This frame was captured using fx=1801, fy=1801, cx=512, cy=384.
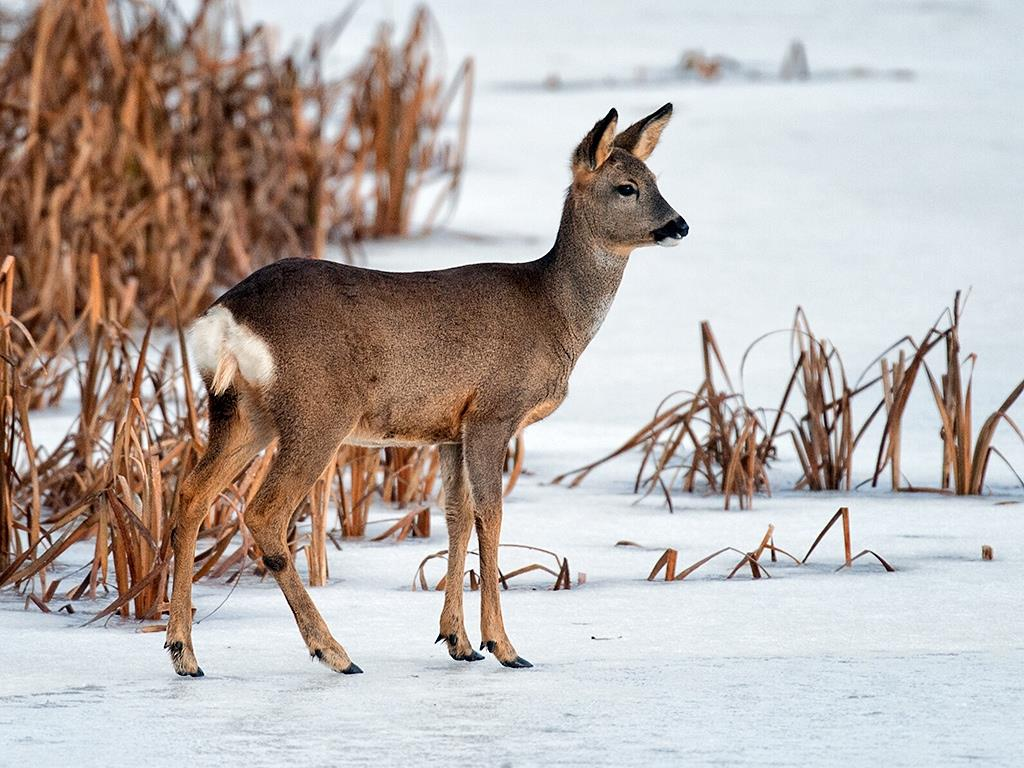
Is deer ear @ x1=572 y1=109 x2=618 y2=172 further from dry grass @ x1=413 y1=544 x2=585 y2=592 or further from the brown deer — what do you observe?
dry grass @ x1=413 y1=544 x2=585 y2=592

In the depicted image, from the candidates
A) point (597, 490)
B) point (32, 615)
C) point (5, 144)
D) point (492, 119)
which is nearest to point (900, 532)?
point (597, 490)

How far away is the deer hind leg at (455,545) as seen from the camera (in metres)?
4.58

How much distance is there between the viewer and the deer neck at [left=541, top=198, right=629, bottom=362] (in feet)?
16.2

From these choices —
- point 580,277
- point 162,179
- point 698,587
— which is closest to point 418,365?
point 580,277

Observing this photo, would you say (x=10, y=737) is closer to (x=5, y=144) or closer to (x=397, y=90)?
(x=5, y=144)

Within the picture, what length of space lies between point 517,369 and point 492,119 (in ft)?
30.2

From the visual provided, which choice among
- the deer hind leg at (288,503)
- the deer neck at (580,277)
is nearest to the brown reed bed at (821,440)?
the deer neck at (580,277)

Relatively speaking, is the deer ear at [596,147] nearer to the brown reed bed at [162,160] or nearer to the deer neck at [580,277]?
the deer neck at [580,277]

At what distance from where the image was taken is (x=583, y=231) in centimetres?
499

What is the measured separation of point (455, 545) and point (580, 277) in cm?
82

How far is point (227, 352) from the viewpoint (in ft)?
14.3

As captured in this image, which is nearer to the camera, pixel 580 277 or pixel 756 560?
pixel 580 277

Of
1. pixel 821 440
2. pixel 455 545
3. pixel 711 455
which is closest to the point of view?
pixel 455 545

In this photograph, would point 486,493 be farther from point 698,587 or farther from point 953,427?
point 953,427
